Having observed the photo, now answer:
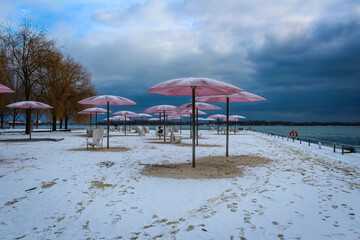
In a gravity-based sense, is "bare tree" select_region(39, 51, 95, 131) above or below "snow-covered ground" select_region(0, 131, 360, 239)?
above

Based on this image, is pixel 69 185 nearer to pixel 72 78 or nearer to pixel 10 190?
pixel 10 190

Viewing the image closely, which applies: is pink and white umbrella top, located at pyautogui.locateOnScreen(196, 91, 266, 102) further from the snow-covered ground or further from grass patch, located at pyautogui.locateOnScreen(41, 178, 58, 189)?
grass patch, located at pyautogui.locateOnScreen(41, 178, 58, 189)

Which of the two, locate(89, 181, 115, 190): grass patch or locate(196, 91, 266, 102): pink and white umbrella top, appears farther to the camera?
locate(196, 91, 266, 102): pink and white umbrella top

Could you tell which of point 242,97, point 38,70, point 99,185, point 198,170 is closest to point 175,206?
point 99,185

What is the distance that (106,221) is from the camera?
3.47 metres

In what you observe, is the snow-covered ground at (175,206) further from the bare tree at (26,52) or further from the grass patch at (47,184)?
the bare tree at (26,52)

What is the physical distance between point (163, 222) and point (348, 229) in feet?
7.81

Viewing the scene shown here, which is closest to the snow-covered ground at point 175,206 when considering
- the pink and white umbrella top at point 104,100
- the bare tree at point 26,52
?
the pink and white umbrella top at point 104,100

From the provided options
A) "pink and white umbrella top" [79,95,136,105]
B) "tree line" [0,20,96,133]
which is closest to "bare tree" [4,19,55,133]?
"tree line" [0,20,96,133]

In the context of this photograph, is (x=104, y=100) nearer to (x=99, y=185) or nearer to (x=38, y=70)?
(x=99, y=185)

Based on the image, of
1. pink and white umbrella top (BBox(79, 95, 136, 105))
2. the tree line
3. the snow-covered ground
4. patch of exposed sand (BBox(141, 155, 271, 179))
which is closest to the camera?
the snow-covered ground

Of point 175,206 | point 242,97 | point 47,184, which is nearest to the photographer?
point 175,206

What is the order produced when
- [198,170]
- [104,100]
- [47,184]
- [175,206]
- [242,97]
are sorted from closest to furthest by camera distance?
[175,206] < [47,184] < [198,170] < [242,97] < [104,100]

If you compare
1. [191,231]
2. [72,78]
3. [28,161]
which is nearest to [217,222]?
[191,231]
